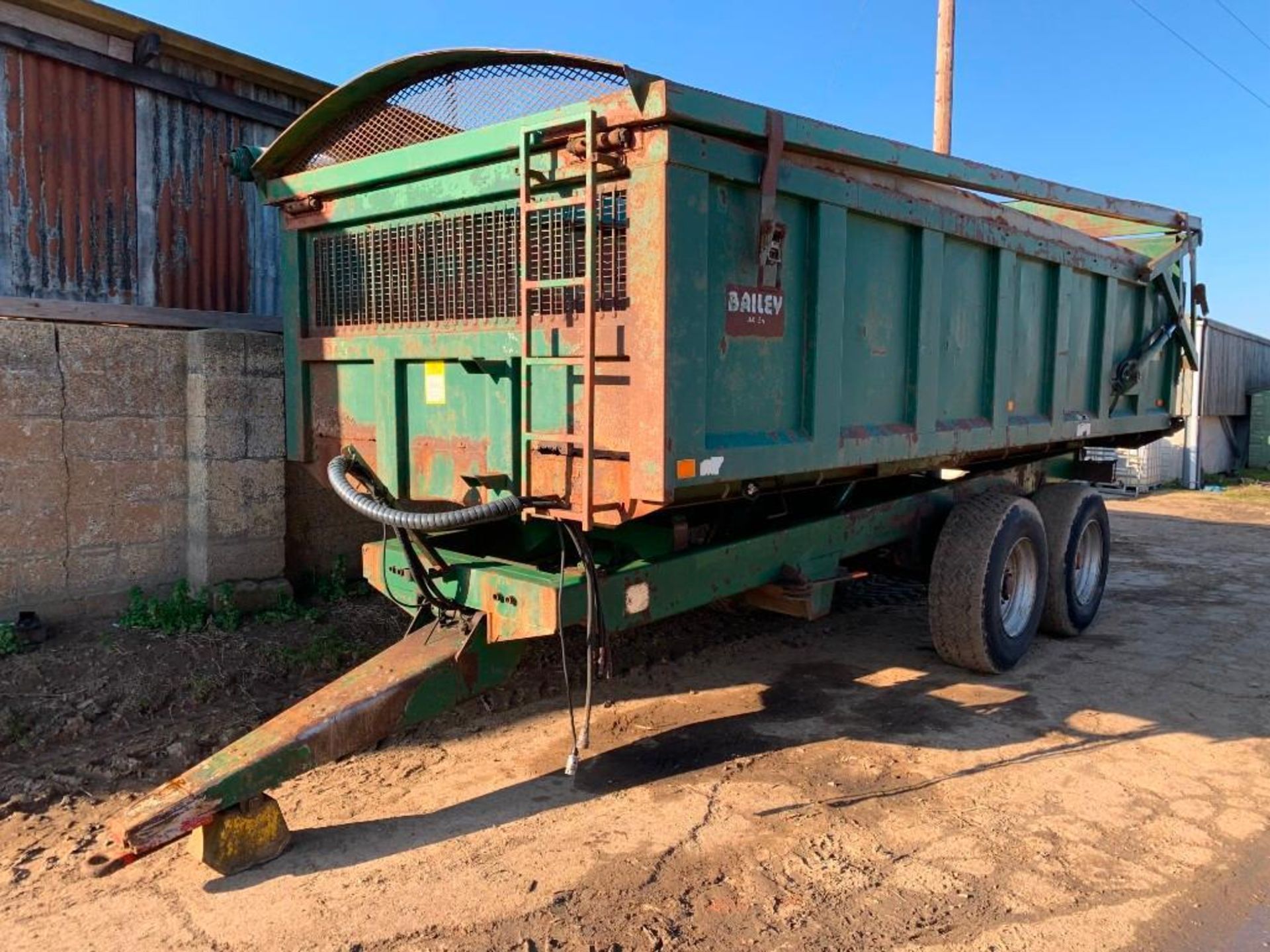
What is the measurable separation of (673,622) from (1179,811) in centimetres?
330

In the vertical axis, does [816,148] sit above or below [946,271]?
above

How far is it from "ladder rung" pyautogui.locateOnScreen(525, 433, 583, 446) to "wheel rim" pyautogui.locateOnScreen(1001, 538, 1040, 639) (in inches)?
143

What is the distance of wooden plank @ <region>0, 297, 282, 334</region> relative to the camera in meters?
6.08

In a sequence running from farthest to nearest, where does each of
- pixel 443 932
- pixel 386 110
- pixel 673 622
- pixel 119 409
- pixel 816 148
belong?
pixel 673 622, pixel 119 409, pixel 386 110, pixel 816 148, pixel 443 932

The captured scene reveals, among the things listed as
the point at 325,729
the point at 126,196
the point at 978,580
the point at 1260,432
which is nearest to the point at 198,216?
the point at 126,196

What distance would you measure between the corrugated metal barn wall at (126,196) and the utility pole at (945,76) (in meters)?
7.22

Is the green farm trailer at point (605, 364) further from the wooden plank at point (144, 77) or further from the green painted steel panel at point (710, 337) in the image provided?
the wooden plank at point (144, 77)

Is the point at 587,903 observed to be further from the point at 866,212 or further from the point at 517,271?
the point at 866,212

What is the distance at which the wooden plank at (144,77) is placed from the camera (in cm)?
611

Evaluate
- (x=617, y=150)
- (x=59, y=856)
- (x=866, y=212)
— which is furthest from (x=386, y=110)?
(x=59, y=856)

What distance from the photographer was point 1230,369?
70.4 feet

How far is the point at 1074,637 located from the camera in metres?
6.92

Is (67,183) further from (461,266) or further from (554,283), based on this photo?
(554,283)

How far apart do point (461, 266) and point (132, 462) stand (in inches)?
108
